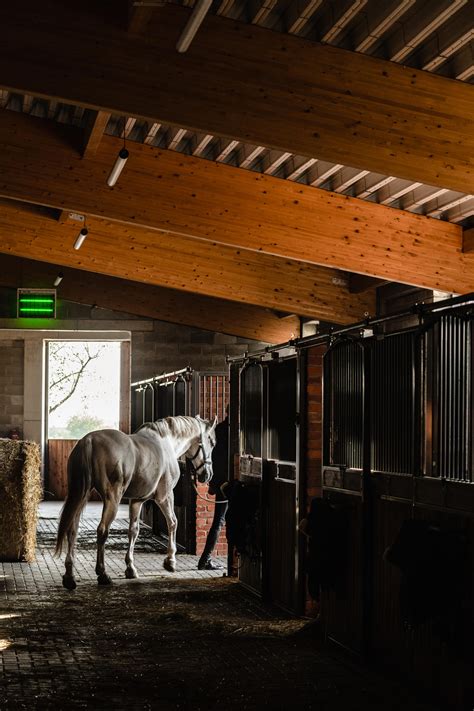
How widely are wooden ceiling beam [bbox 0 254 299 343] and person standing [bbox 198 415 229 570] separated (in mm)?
7126

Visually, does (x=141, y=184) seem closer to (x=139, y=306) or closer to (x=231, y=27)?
(x=231, y=27)

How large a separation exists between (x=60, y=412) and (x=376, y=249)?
10.2 meters

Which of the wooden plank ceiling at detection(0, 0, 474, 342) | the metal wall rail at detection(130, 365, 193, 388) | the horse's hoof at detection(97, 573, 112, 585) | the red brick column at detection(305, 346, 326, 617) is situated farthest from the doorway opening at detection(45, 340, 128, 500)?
the red brick column at detection(305, 346, 326, 617)

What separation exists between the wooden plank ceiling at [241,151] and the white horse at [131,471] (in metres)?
1.92

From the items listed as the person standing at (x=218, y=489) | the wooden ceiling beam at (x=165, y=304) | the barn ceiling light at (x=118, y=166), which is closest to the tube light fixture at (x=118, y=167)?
the barn ceiling light at (x=118, y=166)

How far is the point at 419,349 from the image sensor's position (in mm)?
4762

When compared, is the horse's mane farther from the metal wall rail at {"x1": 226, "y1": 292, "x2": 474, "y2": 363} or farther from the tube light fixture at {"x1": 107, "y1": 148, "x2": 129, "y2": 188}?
the tube light fixture at {"x1": 107, "y1": 148, "x2": 129, "y2": 188}

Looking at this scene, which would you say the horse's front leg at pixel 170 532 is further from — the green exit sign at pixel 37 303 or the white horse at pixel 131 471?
the green exit sign at pixel 37 303

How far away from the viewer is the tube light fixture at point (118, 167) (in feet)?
26.4

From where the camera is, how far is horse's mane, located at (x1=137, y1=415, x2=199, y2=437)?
371 inches

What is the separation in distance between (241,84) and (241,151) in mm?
2493

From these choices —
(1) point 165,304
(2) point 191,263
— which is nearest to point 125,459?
(2) point 191,263

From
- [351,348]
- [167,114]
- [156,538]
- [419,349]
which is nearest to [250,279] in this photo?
[156,538]

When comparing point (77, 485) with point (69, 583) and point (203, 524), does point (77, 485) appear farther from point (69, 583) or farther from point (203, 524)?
point (203, 524)
